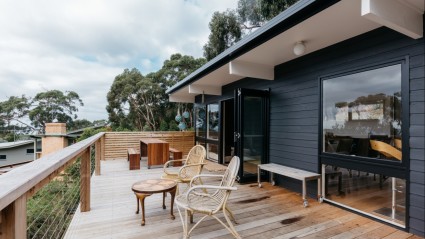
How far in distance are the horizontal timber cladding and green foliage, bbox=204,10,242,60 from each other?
5.38 meters

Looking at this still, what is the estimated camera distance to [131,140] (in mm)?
8211

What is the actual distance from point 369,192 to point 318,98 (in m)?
1.59

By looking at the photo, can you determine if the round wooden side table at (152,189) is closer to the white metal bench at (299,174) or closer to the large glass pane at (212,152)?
the white metal bench at (299,174)

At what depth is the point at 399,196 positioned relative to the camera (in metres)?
2.69

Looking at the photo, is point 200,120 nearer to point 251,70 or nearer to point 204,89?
point 204,89

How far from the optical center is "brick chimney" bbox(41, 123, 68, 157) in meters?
11.2

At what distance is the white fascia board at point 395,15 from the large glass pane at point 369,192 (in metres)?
1.75

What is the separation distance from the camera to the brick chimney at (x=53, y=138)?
11.2 meters

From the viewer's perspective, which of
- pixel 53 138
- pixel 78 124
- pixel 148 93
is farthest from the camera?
pixel 78 124

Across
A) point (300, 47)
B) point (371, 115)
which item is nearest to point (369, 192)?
point (371, 115)

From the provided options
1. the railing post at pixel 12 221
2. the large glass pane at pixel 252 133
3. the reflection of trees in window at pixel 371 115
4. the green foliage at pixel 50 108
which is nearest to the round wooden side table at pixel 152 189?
the railing post at pixel 12 221

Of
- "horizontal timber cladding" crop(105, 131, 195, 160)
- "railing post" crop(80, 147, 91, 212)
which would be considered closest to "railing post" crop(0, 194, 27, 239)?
"railing post" crop(80, 147, 91, 212)

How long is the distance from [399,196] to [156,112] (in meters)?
13.8

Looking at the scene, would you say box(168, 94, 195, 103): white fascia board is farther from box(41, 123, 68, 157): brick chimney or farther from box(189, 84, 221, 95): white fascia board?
box(41, 123, 68, 157): brick chimney
